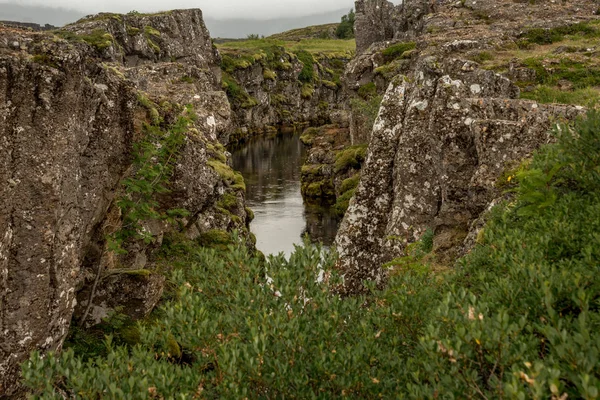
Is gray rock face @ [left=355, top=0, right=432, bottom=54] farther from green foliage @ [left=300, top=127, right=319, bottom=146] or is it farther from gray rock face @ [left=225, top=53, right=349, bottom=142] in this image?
gray rock face @ [left=225, top=53, right=349, bottom=142]

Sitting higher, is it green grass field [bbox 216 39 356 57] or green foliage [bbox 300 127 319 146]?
green grass field [bbox 216 39 356 57]

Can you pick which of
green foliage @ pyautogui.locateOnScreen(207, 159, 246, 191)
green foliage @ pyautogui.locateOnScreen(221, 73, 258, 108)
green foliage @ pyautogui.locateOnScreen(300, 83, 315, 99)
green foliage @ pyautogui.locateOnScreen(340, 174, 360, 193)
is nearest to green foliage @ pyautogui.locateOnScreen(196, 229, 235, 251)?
green foliage @ pyautogui.locateOnScreen(207, 159, 246, 191)

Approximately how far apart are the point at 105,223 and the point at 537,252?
A: 13633mm

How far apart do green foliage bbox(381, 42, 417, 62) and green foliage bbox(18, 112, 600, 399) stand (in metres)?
55.7

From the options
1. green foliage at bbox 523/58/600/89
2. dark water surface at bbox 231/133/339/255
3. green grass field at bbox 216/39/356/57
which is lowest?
dark water surface at bbox 231/133/339/255

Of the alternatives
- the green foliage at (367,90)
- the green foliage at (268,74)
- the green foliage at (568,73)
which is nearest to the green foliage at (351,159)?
the green foliage at (367,90)

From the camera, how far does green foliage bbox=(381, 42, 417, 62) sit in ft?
201

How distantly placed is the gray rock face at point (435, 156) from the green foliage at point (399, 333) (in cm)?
770

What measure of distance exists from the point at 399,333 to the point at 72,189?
30.5ft

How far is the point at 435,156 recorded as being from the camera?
19703mm

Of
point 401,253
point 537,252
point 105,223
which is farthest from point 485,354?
point 401,253

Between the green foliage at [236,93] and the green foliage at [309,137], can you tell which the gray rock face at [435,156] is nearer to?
the green foliage at [309,137]

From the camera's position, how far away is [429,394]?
15.9 ft

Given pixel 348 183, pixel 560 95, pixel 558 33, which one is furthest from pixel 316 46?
pixel 560 95
